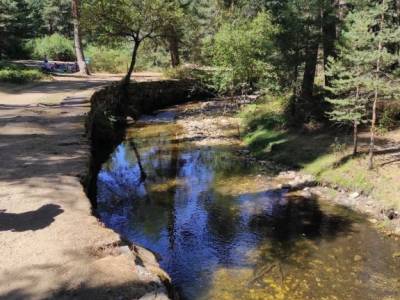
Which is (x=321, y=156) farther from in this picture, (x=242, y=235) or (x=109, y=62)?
(x=109, y=62)

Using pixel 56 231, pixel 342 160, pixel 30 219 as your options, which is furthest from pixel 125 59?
pixel 56 231

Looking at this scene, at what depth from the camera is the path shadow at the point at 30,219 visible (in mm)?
9547

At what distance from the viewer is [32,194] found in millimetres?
11383

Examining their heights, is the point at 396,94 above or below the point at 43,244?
above

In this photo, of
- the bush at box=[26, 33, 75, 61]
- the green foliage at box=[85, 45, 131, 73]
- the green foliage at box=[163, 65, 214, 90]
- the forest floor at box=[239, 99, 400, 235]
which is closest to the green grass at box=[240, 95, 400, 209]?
the forest floor at box=[239, 99, 400, 235]

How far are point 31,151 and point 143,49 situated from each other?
32.7m

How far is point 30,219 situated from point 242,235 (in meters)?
5.84

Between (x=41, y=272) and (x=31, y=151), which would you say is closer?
(x=41, y=272)

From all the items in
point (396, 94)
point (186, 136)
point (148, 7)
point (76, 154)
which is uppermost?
point (148, 7)

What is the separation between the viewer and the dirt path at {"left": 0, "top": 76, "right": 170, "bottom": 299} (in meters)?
7.39

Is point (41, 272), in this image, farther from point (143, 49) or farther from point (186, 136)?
point (143, 49)

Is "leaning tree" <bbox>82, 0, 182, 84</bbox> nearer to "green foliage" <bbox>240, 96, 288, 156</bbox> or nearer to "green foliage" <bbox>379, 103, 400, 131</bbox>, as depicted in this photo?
"green foliage" <bbox>240, 96, 288, 156</bbox>

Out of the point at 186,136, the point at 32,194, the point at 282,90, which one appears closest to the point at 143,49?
the point at 186,136

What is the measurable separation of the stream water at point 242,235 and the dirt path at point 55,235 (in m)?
2.21
